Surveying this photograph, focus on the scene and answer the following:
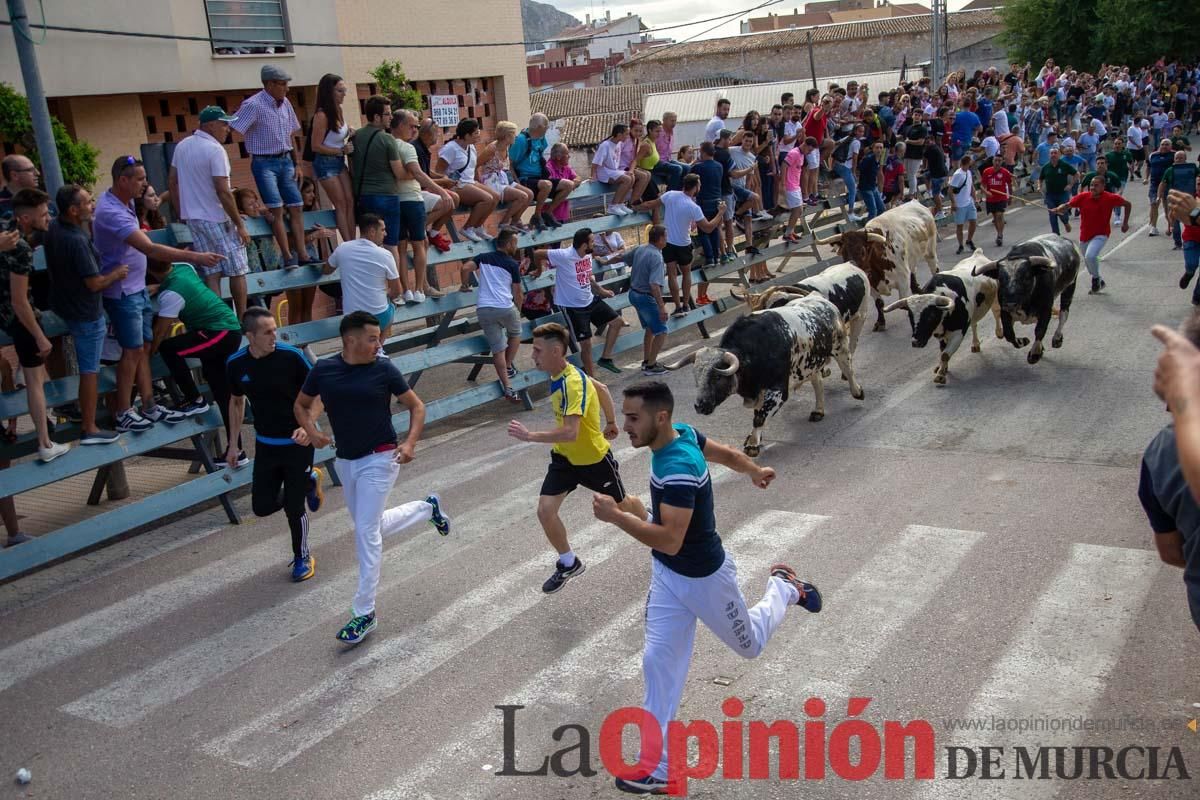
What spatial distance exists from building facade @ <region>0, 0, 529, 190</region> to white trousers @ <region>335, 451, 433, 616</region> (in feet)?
43.6

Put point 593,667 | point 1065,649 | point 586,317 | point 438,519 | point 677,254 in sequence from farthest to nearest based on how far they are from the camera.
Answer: point 677,254 < point 586,317 < point 438,519 < point 593,667 < point 1065,649

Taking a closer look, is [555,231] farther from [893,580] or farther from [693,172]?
[893,580]

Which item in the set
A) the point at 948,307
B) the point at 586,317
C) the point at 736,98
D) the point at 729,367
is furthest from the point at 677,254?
→ the point at 736,98

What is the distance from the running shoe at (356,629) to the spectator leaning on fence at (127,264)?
150 inches

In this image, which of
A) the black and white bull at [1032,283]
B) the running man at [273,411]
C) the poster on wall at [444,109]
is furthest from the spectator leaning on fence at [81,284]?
the poster on wall at [444,109]

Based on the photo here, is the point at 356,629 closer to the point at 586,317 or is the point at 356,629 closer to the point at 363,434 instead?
the point at 363,434

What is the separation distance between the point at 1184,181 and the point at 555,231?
36.6 ft

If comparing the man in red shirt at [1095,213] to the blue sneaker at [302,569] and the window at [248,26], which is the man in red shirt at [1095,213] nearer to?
the blue sneaker at [302,569]

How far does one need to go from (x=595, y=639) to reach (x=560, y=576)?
0.80 m

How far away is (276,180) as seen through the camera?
11.6 m

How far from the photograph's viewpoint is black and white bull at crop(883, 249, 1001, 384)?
12578 millimetres

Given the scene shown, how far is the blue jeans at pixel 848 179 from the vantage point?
21.8 m

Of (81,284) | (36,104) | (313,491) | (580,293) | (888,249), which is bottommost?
(313,491)

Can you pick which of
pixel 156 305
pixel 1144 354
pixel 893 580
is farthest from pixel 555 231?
pixel 893 580
